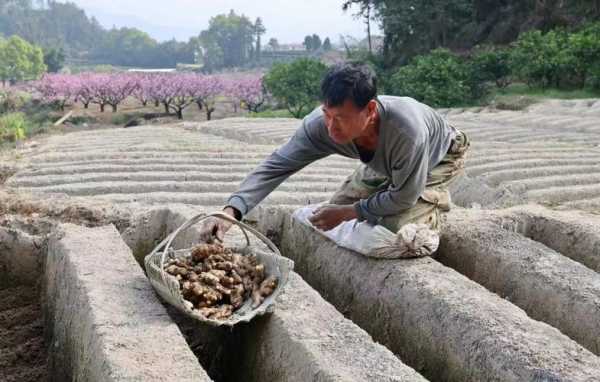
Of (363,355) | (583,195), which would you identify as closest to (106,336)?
(363,355)

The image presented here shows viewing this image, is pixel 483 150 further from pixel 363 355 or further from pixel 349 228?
pixel 363 355

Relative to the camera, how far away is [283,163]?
333 cm

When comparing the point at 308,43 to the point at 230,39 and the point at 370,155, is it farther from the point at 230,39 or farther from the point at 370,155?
the point at 370,155

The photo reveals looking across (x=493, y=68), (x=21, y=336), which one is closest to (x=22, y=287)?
(x=21, y=336)

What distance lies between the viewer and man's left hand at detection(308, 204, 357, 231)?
353cm

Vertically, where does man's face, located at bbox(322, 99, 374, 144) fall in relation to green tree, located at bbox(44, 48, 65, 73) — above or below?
above

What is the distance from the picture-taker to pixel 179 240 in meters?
3.84

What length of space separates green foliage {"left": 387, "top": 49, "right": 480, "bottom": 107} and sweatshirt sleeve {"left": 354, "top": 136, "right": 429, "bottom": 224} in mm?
13644

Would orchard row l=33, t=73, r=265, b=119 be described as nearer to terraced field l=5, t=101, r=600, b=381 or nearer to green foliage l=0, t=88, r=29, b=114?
green foliage l=0, t=88, r=29, b=114

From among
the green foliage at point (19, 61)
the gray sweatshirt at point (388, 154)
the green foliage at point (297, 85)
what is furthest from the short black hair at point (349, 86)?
the green foliage at point (19, 61)

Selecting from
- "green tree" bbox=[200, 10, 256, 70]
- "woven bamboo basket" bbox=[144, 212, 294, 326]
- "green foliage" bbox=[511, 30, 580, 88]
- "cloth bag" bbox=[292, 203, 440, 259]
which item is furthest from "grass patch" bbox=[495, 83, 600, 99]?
"green tree" bbox=[200, 10, 256, 70]

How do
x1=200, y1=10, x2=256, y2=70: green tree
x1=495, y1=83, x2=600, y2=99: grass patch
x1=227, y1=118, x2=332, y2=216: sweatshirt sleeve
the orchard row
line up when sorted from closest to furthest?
1. x1=227, y1=118, x2=332, y2=216: sweatshirt sleeve
2. x1=495, y1=83, x2=600, y2=99: grass patch
3. the orchard row
4. x1=200, y1=10, x2=256, y2=70: green tree

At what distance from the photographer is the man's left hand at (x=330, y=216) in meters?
3.53

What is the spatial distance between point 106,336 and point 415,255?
150cm
